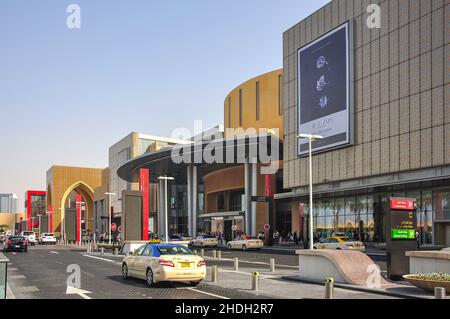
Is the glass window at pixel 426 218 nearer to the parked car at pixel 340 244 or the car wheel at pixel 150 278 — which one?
the parked car at pixel 340 244

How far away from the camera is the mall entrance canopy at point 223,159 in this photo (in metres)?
63.9

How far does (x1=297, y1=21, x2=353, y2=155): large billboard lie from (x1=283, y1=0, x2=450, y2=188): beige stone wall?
0.87 metres

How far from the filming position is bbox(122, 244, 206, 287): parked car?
17.3m

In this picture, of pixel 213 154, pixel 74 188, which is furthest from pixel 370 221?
pixel 74 188

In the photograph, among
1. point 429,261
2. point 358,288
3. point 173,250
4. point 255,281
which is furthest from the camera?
point 429,261

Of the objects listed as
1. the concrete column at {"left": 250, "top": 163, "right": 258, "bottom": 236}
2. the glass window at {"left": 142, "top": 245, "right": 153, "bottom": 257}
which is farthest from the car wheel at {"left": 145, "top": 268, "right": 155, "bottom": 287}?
the concrete column at {"left": 250, "top": 163, "right": 258, "bottom": 236}

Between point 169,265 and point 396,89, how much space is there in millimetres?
34541

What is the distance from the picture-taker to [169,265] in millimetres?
17281

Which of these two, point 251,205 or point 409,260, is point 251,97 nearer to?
point 251,205

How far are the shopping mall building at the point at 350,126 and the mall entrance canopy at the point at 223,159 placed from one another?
0.18 meters

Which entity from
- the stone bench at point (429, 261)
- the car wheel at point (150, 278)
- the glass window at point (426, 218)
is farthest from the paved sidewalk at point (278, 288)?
the glass window at point (426, 218)

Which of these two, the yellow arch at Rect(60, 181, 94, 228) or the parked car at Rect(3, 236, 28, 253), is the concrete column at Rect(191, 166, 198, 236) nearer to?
the parked car at Rect(3, 236, 28, 253)

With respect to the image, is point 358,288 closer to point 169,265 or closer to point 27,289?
point 169,265

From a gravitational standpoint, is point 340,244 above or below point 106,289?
below
